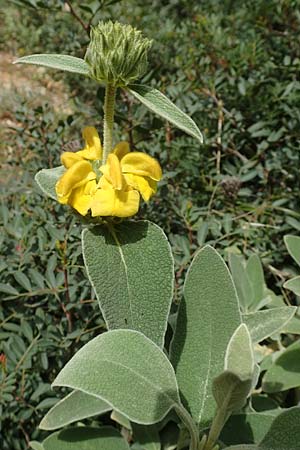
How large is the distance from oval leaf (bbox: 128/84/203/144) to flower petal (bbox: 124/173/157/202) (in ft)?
0.31

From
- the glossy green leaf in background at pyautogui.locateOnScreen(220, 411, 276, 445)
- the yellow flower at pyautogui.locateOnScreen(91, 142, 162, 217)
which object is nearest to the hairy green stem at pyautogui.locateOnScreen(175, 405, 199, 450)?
the glossy green leaf in background at pyautogui.locateOnScreen(220, 411, 276, 445)

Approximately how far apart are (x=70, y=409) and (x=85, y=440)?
2.5 inches

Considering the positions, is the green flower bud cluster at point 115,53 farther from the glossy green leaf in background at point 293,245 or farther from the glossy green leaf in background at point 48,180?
the glossy green leaf in background at point 293,245

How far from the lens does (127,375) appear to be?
0.64m

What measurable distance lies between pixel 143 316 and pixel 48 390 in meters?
0.51

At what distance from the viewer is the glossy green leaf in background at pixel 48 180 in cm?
79

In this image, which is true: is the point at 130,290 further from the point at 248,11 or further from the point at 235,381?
the point at 248,11

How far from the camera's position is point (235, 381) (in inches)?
23.0

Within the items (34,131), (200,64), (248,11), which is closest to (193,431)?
(34,131)

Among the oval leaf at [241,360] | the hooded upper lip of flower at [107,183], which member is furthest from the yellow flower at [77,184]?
the oval leaf at [241,360]

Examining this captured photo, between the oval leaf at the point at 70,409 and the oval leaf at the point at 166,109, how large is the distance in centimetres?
37

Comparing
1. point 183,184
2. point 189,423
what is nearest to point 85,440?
point 189,423

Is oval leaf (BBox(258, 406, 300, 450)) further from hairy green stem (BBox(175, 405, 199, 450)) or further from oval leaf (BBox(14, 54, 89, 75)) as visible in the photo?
oval leaf (BBox(14, 54, 89, 75))

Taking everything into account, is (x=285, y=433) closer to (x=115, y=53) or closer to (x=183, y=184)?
(x=115, y=53)
